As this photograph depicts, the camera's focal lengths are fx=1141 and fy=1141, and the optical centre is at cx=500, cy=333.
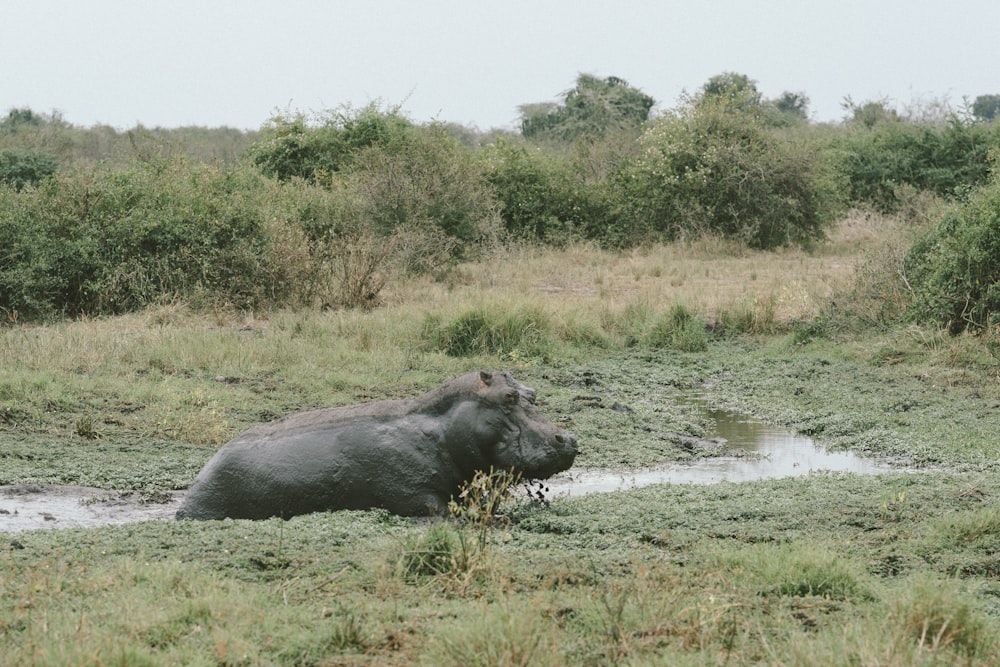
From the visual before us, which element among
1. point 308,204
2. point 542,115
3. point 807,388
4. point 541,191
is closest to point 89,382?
point 807,388

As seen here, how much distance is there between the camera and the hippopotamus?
22.4 ft

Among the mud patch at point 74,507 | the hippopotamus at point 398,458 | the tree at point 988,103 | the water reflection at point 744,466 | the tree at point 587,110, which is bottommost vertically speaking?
the water reflection at point 744,466

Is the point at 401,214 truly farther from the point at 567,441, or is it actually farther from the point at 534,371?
the point at 567,441

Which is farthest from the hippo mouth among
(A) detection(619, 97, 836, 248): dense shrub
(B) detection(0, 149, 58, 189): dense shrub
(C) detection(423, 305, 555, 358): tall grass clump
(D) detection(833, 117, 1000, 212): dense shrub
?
(B) detection(0, 149, 58, 189): dense shrub

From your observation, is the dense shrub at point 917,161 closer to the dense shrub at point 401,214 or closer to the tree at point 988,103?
the dense shrub at point 401,214

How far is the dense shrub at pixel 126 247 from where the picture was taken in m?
17.7

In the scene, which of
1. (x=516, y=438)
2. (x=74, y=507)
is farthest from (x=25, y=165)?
(x=516, y=438)

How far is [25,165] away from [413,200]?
15613 mm

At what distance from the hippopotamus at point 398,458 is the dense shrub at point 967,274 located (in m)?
8.79

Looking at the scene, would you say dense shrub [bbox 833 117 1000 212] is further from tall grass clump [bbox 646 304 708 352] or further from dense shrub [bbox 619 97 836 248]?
tall grass clump [bbox 646 304 708 352]

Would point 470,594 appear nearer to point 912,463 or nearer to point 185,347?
point 912,463

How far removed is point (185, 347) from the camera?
13.8 metres

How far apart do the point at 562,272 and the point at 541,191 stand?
5.98 meters

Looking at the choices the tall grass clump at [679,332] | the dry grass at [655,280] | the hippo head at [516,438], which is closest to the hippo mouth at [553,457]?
the hippo head at [516,438]
